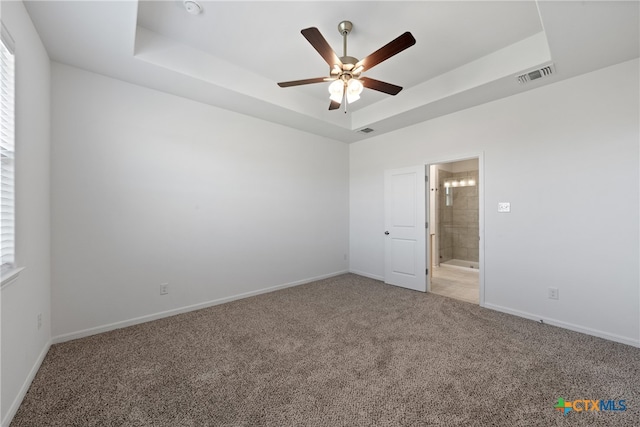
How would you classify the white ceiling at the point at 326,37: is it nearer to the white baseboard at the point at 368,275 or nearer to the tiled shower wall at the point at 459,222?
the white baseboard at the point at 368,275

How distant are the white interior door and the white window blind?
451 centimetres

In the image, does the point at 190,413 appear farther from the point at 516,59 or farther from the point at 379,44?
the point at 516,59

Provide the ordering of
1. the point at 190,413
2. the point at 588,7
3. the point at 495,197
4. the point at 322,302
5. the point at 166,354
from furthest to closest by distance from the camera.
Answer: the point at 322,302 → the point at 495,197 → the point at 166,354 → the point at 588,7 → the point at 190,413

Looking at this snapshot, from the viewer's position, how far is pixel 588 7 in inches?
75.4

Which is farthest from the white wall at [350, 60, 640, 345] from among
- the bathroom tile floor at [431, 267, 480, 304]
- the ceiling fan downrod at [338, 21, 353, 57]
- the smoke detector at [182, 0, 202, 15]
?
the smoke detector at [182, 0, 202, 15]

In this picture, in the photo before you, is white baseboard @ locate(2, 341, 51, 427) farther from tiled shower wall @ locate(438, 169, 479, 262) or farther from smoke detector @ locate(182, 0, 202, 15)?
tiled shower wall @ locate(438, 169, 479, 262)

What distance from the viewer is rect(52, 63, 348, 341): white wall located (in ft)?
8.87

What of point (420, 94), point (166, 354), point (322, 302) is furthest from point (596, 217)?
point (166, 354)

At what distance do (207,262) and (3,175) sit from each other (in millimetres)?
2184

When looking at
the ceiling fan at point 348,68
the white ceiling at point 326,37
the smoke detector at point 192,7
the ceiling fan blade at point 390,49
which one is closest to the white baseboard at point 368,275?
the white ceiling at point 326,37

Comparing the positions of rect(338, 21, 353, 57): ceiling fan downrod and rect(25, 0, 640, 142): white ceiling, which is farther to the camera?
rect(338, 21, 353, 57): ceiling fan downrod

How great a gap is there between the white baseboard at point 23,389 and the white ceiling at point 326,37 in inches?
109

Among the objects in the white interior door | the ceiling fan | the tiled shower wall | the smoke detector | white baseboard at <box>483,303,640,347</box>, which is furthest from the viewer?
the tiled shower wall

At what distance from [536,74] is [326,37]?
2.32 meters
